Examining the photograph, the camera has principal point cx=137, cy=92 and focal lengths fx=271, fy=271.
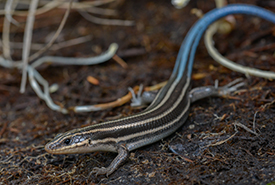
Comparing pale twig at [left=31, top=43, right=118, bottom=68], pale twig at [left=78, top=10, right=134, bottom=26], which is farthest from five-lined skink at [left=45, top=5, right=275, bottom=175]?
pale twig at [left=78, top=10, right=134, bottom=26]

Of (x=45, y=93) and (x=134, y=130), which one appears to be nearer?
(x=134, y=130)

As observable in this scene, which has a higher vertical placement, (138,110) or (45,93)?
(45,93)

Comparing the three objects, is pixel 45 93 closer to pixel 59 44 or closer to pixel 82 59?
pixel 82 59

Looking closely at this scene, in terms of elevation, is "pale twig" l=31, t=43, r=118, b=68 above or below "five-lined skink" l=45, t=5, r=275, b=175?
above

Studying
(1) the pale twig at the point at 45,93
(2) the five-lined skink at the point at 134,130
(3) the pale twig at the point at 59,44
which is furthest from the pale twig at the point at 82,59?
(2) the five-lined skink at the point at 134,130

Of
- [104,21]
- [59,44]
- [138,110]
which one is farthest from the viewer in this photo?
[104,21]

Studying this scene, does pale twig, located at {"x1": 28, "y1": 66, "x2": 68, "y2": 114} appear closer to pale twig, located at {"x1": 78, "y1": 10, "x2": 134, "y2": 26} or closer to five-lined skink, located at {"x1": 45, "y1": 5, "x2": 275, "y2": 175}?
five-lined skink, located at {"x1": 45, "y1": 5, "x2": 275, "y2": 175}

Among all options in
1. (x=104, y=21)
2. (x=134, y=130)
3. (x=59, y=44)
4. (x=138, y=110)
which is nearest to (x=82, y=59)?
(x=59, y=44)

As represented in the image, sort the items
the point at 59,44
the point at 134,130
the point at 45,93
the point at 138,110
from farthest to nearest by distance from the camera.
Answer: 1. the point at 59,44
2. the point at 45,93
3. the point at 138,110
4. the point at 134,130

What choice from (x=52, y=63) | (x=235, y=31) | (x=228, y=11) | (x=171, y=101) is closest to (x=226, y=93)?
(x=171, y=101)
